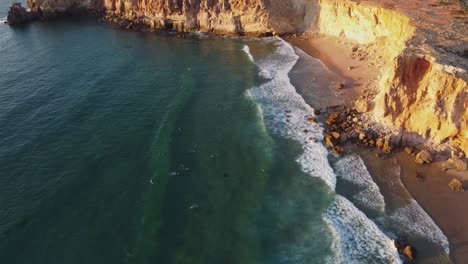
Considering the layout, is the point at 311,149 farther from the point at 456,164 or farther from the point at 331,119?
the point at 456,164

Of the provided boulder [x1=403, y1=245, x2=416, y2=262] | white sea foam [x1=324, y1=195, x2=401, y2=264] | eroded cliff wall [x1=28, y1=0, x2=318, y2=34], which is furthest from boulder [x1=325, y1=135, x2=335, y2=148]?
eroded cliff wall [x1=28, y1=0, x2=318, y2=34]

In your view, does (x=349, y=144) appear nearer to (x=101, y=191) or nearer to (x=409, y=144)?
(x=409, y=144)

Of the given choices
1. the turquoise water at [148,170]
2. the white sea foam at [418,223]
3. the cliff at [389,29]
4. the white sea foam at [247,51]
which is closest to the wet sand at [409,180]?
the white sea foam at [418,223]

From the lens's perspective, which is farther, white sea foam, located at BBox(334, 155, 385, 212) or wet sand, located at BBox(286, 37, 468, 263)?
white sea foam, located at BBox(334, 155, 385, 212)

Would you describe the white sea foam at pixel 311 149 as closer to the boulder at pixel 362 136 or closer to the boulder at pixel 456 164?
the boulder at pixel 362 136

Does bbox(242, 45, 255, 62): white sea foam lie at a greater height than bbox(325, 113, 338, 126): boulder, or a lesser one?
greater

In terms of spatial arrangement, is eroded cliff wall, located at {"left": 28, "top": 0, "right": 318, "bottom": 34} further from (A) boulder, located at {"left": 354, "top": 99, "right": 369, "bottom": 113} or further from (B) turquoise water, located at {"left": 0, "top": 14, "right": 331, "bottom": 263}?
(A) boulder, located at {"left": 354, "top": 99, "right": 369, "bottom": 113}

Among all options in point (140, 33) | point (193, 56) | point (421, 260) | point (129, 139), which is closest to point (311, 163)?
point (421, 260)
